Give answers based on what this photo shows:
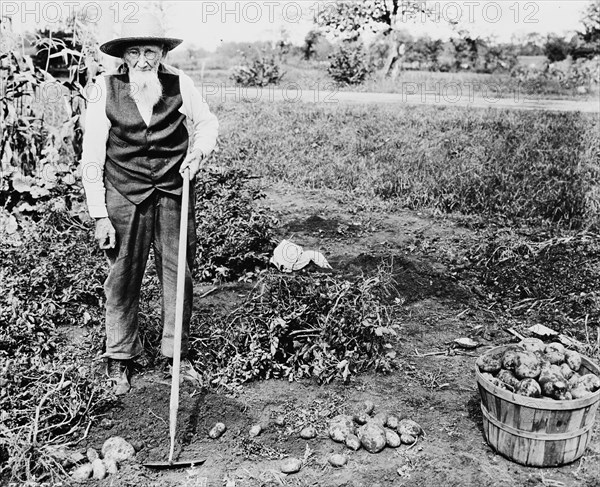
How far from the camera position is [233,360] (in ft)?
12.6

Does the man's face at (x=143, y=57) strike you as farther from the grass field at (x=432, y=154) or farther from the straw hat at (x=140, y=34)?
the grass field at (x=432, y=154)

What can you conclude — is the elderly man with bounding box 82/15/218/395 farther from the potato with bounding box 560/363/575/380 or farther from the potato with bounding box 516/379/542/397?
the potato with bounding box 560/363/575/380

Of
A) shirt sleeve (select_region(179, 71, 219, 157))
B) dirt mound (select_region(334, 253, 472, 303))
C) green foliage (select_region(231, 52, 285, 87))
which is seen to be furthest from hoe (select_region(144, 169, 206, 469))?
green foliage (select_region(231, 52, 285, 87))

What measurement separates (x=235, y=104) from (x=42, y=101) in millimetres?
6317

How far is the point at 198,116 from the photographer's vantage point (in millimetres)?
3506

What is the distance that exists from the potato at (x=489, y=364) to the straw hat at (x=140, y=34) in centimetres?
224

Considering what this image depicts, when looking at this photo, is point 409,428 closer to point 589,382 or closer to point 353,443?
point 353,443

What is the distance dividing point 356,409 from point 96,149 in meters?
1.97

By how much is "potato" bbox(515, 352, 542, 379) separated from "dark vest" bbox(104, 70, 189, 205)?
1.95 meters

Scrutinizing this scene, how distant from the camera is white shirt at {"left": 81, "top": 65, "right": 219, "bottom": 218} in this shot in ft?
10.5

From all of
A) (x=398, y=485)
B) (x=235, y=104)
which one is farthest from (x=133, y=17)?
(x=235, y=104)

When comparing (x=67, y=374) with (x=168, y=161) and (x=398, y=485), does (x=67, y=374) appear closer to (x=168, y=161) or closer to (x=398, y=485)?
(x=168, y=161)

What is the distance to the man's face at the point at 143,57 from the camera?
3219mm

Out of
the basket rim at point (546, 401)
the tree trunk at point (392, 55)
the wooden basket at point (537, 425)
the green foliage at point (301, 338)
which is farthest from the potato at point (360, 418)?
the tree trunk at point (392, 55)
